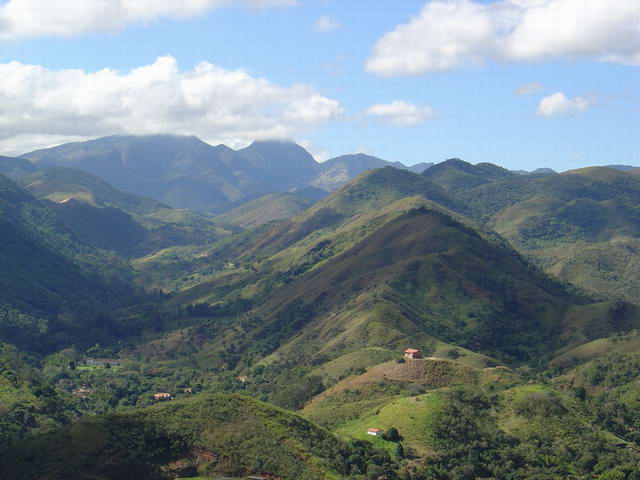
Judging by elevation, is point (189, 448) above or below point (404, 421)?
above

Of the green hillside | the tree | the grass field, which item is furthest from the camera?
the tree

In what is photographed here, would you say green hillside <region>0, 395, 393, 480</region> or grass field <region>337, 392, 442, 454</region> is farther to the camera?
grass field <region>337, 392, 442, 454</region>

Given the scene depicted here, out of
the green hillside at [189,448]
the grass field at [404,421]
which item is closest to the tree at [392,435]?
the grass field at [404,421]

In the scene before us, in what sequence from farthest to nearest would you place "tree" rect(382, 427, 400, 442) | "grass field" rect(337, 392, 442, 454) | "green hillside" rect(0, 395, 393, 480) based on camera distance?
1. "tree" rect(382, 427, 400, 442)
2. "grass field" rect(337, 392, 442, 454)
3. "green hillside" rect(0, 395, 393, 480)

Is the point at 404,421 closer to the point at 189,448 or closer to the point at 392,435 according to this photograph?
the point at 392,435

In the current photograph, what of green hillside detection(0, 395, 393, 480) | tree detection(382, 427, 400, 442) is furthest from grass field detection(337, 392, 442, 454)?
green hillside detection(0, 395, 393, 480)

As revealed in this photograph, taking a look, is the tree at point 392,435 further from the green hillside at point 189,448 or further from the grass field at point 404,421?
the green hillside at point 189,448

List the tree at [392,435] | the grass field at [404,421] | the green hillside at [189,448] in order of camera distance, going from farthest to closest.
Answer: the tree at [392,435] → the grass field at [404,421] → the green hillside at [189,448]

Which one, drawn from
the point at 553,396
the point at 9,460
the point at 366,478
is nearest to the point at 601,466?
the point at 553,396

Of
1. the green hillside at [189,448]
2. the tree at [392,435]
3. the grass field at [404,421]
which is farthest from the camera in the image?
the tree at [392,435]

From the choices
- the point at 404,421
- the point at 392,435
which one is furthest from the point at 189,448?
the point at 404,421

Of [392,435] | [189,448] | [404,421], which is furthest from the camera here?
[404,421]

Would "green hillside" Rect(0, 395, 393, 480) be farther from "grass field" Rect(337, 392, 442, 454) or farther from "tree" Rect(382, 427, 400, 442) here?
"grass field" Rect(337, 392, 442, 454)
